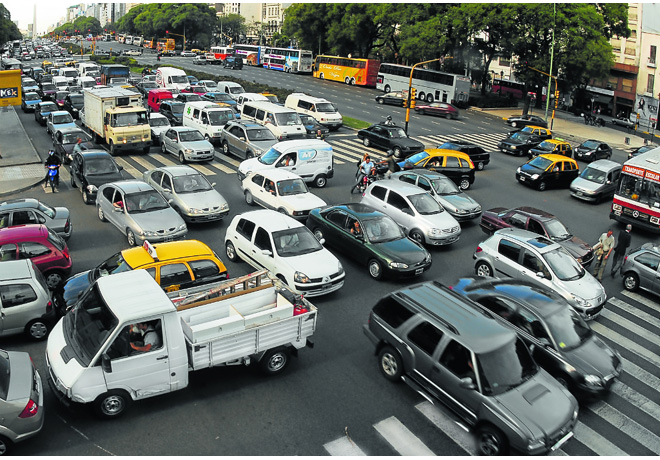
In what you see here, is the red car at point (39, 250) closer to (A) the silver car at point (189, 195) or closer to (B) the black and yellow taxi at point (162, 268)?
(B) the black and yellow taxi at point (162, 268)

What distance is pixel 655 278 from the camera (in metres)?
16.1

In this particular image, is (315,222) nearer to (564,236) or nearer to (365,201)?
(365,201)

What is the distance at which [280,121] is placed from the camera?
30.1 meters

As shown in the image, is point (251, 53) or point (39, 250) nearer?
point (39, 250)

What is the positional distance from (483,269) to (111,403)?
1093cm

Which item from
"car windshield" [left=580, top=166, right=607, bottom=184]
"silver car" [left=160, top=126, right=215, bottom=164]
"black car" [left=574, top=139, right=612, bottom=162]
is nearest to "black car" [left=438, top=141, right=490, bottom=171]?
"car windshield" [left=580, top=166, right=607, bottom=184]

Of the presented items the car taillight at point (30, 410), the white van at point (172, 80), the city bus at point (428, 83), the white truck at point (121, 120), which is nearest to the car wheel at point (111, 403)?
the car taillight at point (30, 410)

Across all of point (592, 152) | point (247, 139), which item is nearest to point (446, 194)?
point (247, 139)

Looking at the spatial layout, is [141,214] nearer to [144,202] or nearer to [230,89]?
[144,202]

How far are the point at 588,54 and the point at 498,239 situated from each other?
1689 inches

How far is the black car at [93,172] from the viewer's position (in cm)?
2128

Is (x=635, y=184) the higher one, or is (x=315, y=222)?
(x=635, y=184)

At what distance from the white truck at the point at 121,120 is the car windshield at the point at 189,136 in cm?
210

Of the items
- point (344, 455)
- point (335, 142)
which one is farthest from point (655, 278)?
point (335, 142)
